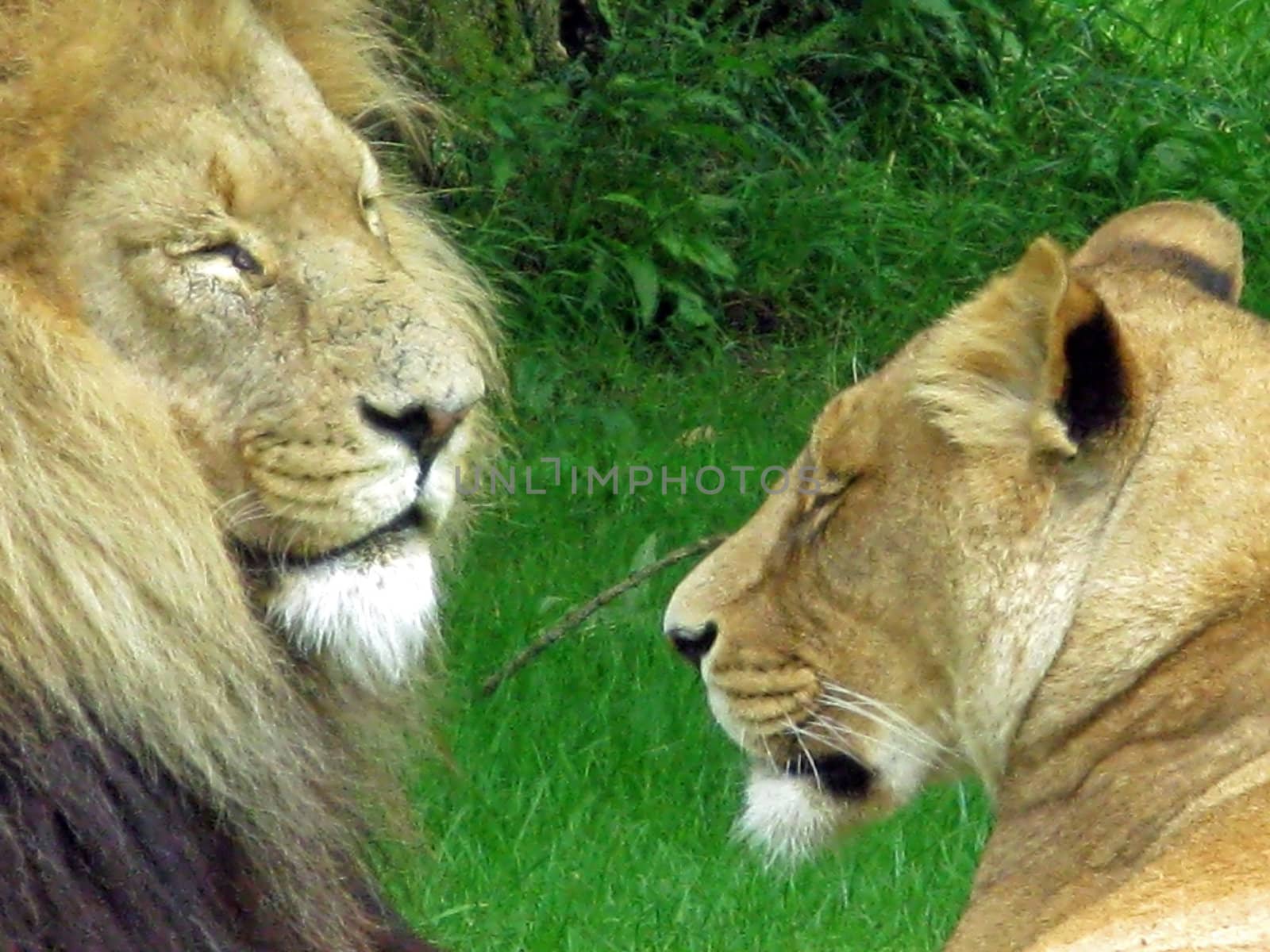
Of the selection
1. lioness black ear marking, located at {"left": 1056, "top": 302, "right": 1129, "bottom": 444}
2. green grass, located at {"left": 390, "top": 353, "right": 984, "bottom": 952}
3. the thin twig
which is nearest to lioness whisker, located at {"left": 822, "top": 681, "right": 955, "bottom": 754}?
lioness black ear marking, located at {"left": 1056, "top": 302, "right": 1129, "bottom": 444}

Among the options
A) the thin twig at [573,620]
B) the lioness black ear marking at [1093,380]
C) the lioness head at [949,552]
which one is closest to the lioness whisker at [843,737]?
the lioness head at [949,552]

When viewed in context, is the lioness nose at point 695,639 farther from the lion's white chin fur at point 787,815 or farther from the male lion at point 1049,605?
the lion's white chin fur at point 787,815

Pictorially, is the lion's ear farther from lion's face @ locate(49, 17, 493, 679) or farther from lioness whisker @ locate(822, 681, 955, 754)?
lion's face @ locate(49, 17, 493, 679)

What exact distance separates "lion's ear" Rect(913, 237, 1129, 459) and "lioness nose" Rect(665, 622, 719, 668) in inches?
16.4

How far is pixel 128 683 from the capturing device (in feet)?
8.44

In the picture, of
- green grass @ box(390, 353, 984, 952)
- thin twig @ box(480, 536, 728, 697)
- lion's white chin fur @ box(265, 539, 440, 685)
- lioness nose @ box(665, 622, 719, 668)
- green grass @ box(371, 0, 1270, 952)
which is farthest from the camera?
thin twig @ box(480, 536, 728, 697)

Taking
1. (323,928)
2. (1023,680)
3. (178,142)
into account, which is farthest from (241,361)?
(1023,680)

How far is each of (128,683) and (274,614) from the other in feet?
0.62

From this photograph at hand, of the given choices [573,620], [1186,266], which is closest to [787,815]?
[1186,266]

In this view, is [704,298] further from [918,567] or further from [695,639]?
[918,567]

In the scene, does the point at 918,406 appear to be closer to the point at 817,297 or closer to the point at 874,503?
the point at 874,503

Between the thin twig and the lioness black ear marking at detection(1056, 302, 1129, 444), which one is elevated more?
the lioness black ear marking at detection(1056, 302, 1129, 444)

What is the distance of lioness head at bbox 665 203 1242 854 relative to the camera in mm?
2490

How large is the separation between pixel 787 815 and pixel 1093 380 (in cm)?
77
